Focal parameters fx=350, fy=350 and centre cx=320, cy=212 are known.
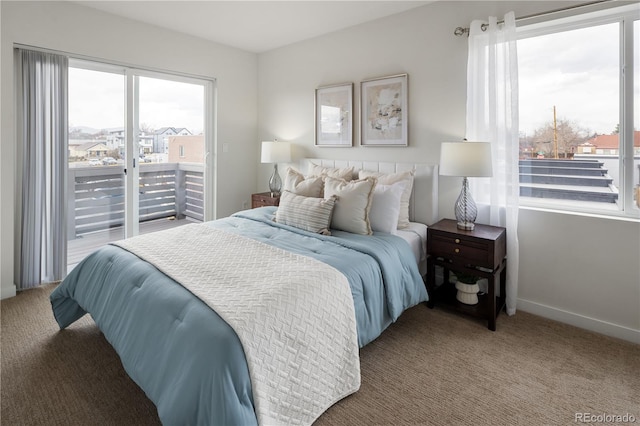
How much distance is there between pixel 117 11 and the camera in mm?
3469

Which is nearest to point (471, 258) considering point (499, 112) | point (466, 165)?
point (466, 165)

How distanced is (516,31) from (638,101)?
3.29ft

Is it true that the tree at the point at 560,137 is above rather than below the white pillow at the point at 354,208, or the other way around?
above

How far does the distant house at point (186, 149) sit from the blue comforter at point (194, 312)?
1.80 meters

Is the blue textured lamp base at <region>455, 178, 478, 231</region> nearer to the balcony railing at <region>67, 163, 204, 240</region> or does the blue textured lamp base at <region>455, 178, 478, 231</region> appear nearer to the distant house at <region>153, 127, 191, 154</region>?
the balcony railing at <region>67, 163, 204, 240</region>

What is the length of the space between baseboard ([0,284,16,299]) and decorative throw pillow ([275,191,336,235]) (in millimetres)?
2425

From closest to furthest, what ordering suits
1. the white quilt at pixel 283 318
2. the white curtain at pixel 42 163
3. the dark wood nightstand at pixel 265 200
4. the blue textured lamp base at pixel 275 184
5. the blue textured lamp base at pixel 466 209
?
the white quilt at pixel 283 318, the blue textured lamp base at pixel 466 209, the white curtain at pixel 42 163, the dark wood nightstand at pixel 265 200, the blue textured lamp base at pixel 275 184

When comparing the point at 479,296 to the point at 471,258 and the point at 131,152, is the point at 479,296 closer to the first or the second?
the point at 471,258

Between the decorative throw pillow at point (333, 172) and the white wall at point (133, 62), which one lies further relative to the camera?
the decorative throw pillow at point (333, 172)

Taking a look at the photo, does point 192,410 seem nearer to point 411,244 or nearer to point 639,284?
point 411,244

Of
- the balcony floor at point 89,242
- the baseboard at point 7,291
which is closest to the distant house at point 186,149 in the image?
the balcony floor at point 89,242

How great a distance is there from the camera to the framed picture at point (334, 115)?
12.8 feet

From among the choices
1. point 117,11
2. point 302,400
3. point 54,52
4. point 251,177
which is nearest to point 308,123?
point 251,177

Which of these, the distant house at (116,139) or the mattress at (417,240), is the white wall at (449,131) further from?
the distant house at (116,139)
